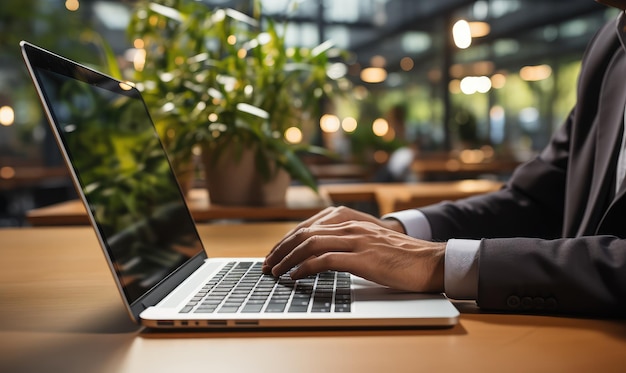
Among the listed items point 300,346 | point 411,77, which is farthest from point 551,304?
point 411,77

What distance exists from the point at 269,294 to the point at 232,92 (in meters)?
1.40

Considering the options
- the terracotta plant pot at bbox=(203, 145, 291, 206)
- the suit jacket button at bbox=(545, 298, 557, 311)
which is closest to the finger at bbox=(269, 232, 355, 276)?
the suit jacket button at bbox=(545, 298, 557, 311)

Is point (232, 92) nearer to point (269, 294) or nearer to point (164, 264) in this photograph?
point (164, 264)

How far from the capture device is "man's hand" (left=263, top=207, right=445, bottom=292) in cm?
78

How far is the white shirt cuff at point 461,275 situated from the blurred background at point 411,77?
540cm

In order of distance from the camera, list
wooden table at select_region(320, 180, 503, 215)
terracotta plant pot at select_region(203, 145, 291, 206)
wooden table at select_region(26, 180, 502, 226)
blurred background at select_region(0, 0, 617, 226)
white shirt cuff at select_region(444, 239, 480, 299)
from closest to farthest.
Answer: white shirt cuff at select_region(444, 239, 480, 299)
wooden table at select_region(26, 180, 502, 226)
terracotta plant pot at select_region(203, 145, 291, 206)
wooden table at select_region(320, 180, 503, 215)
blurred background at select_region(0, 0, 617, 226)

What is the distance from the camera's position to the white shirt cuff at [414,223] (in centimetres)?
118

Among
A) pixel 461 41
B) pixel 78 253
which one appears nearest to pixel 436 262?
pixel 78 253

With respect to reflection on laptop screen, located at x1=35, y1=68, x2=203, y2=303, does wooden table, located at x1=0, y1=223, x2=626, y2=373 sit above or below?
below

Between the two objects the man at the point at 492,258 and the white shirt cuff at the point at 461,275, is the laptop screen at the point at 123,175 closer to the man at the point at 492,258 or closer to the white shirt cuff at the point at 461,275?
the man at the point at 492,258

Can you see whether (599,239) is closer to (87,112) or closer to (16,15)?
(87,112)

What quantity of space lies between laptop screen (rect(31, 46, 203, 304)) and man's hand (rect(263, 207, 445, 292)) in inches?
7.5

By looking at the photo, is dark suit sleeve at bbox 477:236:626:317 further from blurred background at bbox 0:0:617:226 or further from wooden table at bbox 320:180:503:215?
blurred background at bbox 0:0:617:226

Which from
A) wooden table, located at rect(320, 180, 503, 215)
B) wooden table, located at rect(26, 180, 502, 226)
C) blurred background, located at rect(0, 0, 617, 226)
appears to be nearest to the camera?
wooden table, located at rect(26, 180, 502, 226)
